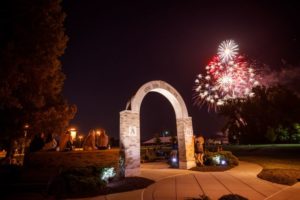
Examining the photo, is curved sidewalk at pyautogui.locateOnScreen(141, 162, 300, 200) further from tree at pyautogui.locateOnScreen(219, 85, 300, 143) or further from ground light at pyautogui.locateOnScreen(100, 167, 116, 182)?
tree at pyautogui.locateOnScreen(219, 85, 300, 143)

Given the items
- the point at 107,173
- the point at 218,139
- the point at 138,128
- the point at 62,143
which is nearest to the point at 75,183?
the point at 107,173

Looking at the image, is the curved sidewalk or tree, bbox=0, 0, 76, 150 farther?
tree, bbox=0, 0, 76, 150

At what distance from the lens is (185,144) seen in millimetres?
15609

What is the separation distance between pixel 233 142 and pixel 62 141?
58651 mm

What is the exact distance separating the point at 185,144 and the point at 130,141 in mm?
4451

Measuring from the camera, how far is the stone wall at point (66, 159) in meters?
9.68

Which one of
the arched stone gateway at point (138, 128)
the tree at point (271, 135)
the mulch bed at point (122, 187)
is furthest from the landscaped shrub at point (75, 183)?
the tree at point (271, 135)

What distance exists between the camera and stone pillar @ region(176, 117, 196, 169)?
1535 cm

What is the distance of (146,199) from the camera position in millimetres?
7801

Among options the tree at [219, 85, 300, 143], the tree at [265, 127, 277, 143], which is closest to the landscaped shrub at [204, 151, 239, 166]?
the tree at [219, 85, 300, 143]

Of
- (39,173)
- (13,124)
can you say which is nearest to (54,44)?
(13,124)

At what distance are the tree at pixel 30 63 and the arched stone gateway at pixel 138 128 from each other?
13.3 ft

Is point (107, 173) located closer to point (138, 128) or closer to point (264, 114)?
point (138, 128)

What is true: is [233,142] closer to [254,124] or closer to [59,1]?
[254,124]
